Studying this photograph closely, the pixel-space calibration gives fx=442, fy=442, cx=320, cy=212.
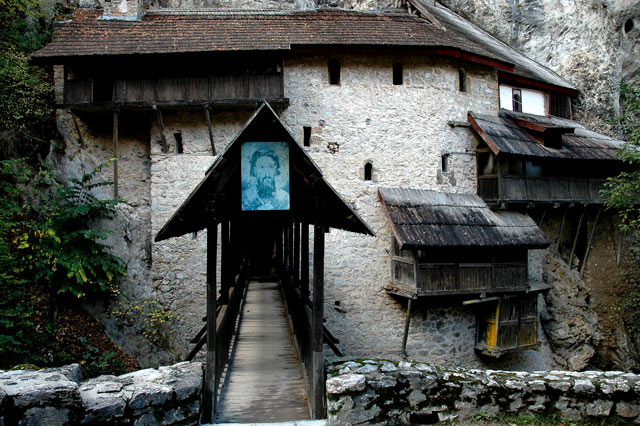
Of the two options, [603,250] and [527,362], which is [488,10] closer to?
[603,250]

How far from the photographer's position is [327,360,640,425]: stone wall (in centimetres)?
475

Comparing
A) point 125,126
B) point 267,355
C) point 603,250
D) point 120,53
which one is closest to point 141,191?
point 125,126

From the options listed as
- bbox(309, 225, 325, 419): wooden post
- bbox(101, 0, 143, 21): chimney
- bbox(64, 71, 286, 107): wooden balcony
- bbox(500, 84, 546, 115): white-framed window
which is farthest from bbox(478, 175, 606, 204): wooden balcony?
bbox(101, 0, 143, 21): chimney

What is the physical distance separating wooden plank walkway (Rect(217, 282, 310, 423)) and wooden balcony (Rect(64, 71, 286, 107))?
6.75 meters

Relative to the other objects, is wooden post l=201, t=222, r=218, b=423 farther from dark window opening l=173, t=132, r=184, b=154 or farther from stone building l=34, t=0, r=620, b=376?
dark window opening l=173, t=132, r=184, b=154

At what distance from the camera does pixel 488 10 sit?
65.3 feet

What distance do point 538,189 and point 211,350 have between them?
12533mm

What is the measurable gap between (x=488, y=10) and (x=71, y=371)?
69.7 ft

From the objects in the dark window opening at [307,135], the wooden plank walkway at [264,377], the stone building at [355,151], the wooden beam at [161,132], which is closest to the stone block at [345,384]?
the wooden plank walkway at [264,377]

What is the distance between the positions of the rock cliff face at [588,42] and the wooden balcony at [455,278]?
896 cm

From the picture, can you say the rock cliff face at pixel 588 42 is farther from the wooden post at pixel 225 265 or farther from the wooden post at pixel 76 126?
the wooden post at pixel 76 126

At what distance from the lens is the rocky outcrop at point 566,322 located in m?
14.9

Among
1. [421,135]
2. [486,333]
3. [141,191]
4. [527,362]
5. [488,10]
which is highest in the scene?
[488,10]

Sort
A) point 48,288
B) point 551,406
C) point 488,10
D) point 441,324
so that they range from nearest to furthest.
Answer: point 551,406 → point 48,288 → point 441,324 → point 488,10
